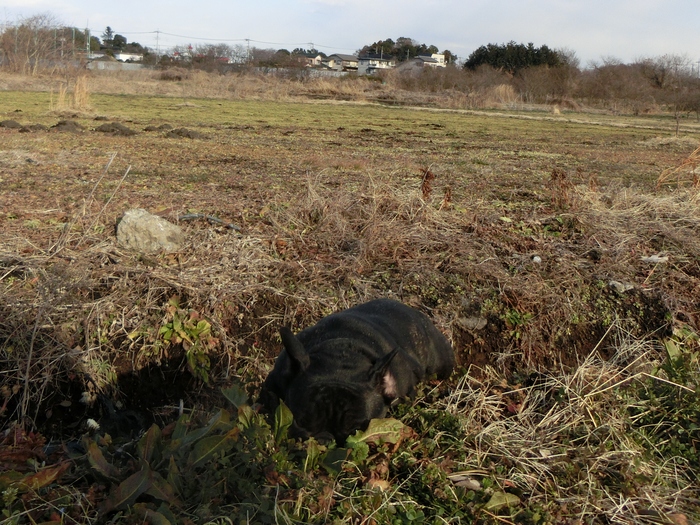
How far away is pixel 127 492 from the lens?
2799mm

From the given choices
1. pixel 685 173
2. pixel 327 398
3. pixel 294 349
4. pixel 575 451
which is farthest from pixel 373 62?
pixel 327 398

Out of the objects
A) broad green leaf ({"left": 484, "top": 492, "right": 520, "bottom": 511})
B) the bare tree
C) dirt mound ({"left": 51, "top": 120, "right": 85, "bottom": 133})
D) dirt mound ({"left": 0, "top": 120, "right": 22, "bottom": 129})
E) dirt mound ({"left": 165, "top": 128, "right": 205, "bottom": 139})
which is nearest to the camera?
broad green leaf ({"left": 484, "top": 492, "right": 520, "bottom": 511})

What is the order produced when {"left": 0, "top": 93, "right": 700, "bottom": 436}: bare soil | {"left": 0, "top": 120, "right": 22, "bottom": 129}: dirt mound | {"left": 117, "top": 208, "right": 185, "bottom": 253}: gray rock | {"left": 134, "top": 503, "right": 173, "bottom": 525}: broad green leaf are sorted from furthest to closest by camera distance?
{"left": 0, "top": 120, "right": 22, "bottom": 129}: dirt mound → {"left": 117, "top": 208, "right": 185, "bottom": 253}: gray rock → {"left": 0, "top": 93, "right": 700, "bottom": 436}: bare soil → {"left": 134, "top": 503, "right": 173, "bottom": 525}: broad green leaf

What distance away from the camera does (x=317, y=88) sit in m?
42.4

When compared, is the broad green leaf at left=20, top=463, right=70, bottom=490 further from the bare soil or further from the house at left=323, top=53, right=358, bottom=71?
the house at left=323, top=53, right=358, bottom=71

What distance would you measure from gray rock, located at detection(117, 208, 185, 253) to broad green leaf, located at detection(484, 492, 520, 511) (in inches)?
158

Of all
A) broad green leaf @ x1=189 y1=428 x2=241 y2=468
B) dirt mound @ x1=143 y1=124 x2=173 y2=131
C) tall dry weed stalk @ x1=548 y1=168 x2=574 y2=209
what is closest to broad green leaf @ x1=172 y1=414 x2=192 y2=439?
broad green leaf @ x1=189 y1=428 x2=241 y2=468

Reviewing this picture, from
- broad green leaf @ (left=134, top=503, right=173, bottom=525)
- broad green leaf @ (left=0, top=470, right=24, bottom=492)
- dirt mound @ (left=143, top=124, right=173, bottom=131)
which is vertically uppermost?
dirt mound @ (left=143, top=124, right=173, bottom=131)

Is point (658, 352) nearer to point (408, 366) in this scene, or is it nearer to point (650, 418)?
point (650, 418)

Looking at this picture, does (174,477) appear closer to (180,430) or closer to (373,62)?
(180,430)

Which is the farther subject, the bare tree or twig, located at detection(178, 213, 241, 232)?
the bare tree

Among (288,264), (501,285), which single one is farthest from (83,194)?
(501,285)

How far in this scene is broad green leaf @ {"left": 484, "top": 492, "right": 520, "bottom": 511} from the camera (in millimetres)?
3209

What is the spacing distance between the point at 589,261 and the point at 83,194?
6.01 meters
